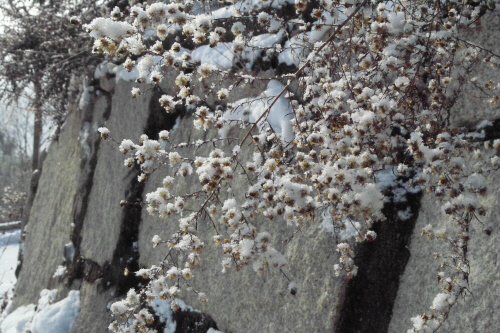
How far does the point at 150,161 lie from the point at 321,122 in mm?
667

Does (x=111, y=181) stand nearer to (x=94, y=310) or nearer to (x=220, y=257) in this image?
(x=94, y=310)

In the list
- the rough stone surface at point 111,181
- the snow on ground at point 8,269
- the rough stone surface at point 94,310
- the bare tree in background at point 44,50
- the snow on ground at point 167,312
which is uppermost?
the bare tree in background at point 44,50

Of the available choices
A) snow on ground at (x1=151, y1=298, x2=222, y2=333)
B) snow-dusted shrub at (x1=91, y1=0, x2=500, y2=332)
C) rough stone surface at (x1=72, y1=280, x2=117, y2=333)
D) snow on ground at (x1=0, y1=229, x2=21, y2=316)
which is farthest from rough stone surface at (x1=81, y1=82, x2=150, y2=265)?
snow on ground at (x1=0, y1=229, x2=21, y2=316)

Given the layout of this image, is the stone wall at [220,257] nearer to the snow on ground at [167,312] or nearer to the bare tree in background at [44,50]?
the snow on ground at [167,312]

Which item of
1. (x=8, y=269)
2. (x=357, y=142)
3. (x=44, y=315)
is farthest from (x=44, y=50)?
(x=357, y=142)

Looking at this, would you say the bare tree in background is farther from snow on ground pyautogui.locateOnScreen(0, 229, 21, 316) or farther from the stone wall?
snow on ground pyautogui.locateOnScreen(0, 229, 21, 316)

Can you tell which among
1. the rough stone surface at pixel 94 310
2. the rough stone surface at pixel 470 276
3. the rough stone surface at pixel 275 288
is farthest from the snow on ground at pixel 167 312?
the rough stone surface at pixel 470 276

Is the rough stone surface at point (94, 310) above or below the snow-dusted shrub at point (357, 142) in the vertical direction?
below

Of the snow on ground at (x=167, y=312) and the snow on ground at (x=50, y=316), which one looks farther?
the snow on ground at (x=50, y=316)

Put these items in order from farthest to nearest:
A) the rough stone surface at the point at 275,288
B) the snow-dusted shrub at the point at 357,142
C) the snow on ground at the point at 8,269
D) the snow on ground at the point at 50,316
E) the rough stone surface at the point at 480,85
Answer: the snow on ground at the point at 8,269 → the snow on ground at the point at 50,316 → the rough stone surface at the point at 275,288 → the rough stone surface at the point at 480,85 → the snow-dusted shrub at the point at 357,142

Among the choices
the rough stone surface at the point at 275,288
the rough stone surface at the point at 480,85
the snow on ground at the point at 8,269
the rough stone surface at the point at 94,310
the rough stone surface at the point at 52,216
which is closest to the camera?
the rough stone surface at the point at 480,85

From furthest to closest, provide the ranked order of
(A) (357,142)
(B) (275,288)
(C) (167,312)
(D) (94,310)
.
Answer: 1. (D) (94,310)
2. (C) (167,312)
3. (B) (275,288)
4. (A) (357,142)

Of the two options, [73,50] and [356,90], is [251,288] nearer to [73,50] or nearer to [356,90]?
[356,90]

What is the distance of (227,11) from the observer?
108 inches
